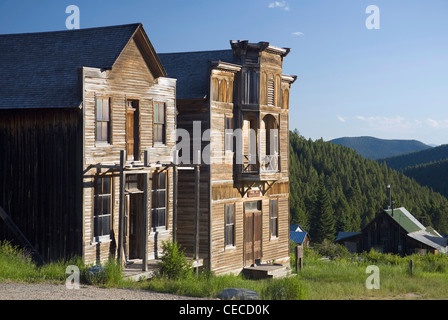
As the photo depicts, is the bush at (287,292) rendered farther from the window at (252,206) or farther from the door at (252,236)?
the window at (252,206)

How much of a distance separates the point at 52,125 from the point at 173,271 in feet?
20.2

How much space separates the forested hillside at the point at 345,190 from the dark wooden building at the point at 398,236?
24.8 metres

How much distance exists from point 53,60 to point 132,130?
361 centimetres

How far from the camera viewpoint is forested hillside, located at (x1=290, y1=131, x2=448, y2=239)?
319ft

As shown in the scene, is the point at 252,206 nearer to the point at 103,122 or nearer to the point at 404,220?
the point at 103,122

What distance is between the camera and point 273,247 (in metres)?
30.4

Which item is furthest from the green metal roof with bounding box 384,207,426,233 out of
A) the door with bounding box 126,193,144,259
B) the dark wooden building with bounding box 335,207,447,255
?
the door with bounding box 126,193,144,259

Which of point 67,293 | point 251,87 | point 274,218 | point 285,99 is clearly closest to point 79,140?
point 67,293

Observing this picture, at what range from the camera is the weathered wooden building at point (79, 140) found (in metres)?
20.2

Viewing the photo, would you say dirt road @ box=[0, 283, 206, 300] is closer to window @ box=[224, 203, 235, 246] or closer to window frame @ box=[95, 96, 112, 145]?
window frame @ box=[95, 96, 112, 145]

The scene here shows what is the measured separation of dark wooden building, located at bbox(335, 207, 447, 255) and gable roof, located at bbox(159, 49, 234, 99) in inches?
1439

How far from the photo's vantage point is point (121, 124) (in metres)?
21.9
